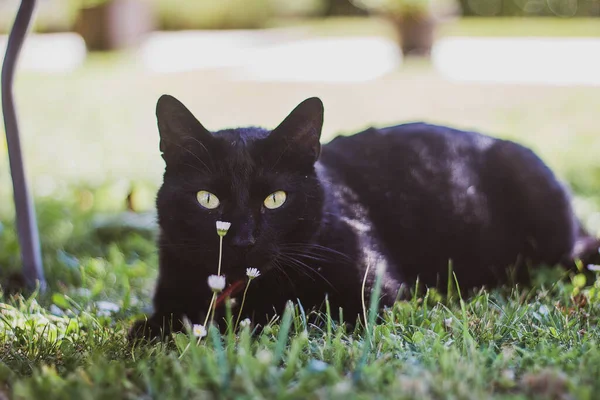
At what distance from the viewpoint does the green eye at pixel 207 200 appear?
192 centimetres

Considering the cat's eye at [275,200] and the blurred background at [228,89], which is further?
the blurred background at [228,89]

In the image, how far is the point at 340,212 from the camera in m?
2.23

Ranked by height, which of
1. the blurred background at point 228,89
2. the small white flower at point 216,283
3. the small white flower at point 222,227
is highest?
the small white flower at point 222,227

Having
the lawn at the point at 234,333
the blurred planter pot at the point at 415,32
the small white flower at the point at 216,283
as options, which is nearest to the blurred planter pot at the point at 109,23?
the blurred planter pot at the point at 415,32

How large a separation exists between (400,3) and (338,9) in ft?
29.2

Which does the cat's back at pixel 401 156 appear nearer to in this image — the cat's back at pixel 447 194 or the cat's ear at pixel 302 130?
the cat's back at pixel 447 194

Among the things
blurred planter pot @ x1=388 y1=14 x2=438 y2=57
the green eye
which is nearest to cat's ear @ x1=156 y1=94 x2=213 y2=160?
the green eye

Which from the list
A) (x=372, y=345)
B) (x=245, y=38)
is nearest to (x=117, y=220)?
(x=372, y=345)

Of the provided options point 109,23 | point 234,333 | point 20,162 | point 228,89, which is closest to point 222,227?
point 234,333

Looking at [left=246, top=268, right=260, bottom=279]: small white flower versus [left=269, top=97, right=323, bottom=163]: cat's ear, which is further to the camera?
[left=269, top=97, right=323, bottom=163]: cat's ear

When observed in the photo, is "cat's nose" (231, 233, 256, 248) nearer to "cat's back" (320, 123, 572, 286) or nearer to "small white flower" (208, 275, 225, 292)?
"small white flower" (208, 275, 225, 292)

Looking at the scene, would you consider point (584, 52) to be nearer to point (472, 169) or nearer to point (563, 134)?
point (563, 134)

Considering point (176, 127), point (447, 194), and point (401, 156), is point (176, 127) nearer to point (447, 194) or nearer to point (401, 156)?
point (401, 156)

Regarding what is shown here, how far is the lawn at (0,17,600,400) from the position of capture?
4.71 ft
